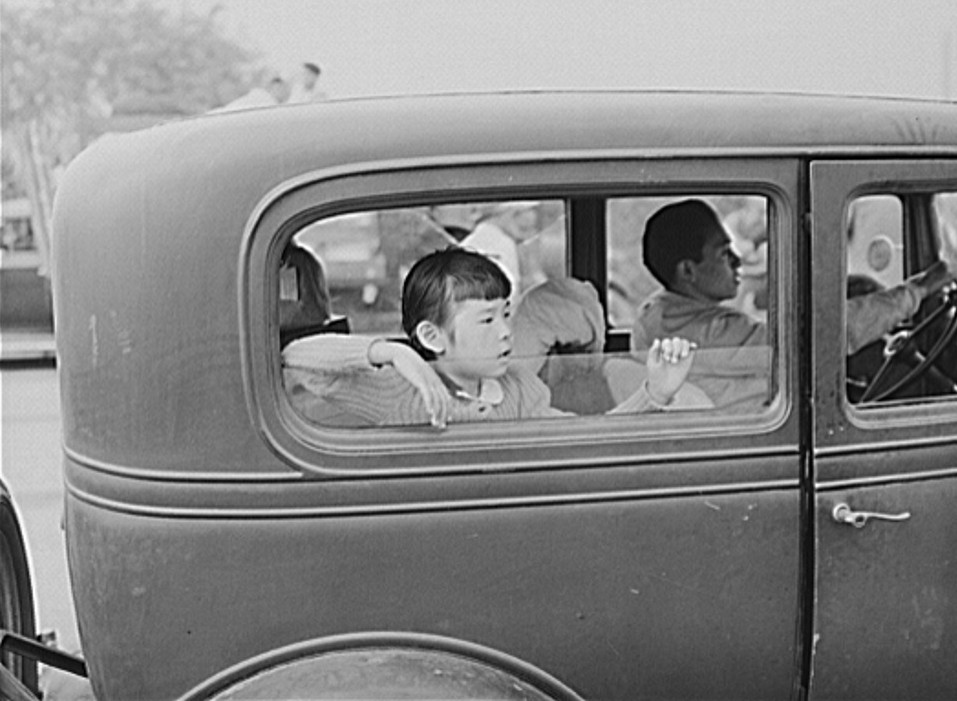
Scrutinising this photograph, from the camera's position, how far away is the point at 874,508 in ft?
7.49

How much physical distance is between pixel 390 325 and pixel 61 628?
2.72m

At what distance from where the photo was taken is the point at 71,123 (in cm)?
1422

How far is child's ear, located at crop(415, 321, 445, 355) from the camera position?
7.57ft

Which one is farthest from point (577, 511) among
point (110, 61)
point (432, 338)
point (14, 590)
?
point (110, 61)

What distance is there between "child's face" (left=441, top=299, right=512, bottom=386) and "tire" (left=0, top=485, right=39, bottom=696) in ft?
4.83

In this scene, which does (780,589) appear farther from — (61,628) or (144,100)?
(144,100)

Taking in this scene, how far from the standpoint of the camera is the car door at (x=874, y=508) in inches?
88.4

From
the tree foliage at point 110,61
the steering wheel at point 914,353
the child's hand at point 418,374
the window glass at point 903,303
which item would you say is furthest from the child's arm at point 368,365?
the tree foliage at point 110,61

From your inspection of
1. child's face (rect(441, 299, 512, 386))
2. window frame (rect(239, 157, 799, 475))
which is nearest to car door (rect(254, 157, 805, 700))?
window frame (rect(239, 157, 799, 475))

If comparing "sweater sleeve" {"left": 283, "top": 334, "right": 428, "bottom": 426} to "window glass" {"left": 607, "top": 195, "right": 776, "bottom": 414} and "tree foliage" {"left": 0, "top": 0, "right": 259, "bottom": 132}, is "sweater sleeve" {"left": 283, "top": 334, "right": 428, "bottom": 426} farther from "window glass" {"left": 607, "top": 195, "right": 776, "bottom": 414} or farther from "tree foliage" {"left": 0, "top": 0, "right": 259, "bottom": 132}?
"tree foliage" {"left": 0, "top": 0, "right": 259, "bottom": 132}

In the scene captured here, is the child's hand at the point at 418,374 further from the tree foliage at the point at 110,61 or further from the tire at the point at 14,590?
the tree foliage at the point at 110,61

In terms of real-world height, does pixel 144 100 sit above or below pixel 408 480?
above

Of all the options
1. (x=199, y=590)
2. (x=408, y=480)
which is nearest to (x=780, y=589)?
(x=408, y=480)

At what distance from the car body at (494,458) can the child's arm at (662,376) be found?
0.12 feet
